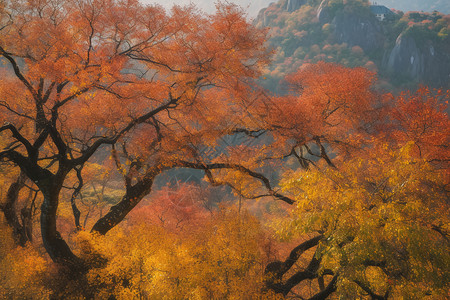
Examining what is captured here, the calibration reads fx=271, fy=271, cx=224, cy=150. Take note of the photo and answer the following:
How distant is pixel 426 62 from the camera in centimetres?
5203

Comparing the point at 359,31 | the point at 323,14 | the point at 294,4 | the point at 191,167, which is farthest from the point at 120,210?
the point at 294,4

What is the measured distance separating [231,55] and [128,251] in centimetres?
803

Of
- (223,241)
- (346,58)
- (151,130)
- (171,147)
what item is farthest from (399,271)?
(346,58)

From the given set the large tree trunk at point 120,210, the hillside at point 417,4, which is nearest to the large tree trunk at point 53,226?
the large tree trunk at point 120,210

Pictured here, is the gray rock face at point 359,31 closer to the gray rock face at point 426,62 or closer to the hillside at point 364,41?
the hillside at point 364,41

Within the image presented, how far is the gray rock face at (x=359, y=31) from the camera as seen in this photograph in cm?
5919

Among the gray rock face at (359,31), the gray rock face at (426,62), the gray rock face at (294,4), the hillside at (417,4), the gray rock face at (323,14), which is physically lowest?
the gray rock face at (426,62)

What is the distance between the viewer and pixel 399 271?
605cm

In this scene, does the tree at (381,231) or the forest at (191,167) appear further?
the forest at (191,167)

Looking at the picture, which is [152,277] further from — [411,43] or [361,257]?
[411,43]

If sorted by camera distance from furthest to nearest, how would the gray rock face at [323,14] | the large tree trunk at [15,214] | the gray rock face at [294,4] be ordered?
the gray rock face at [294,4]
the gray rock face at [323,14]
the large tree trunk at [15,214]

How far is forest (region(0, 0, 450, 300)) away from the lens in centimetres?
608

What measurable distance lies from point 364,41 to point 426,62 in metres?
13.3

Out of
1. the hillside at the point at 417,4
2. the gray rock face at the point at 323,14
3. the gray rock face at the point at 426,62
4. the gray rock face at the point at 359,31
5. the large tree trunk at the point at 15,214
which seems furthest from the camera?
the hillside at the point at 417,4
